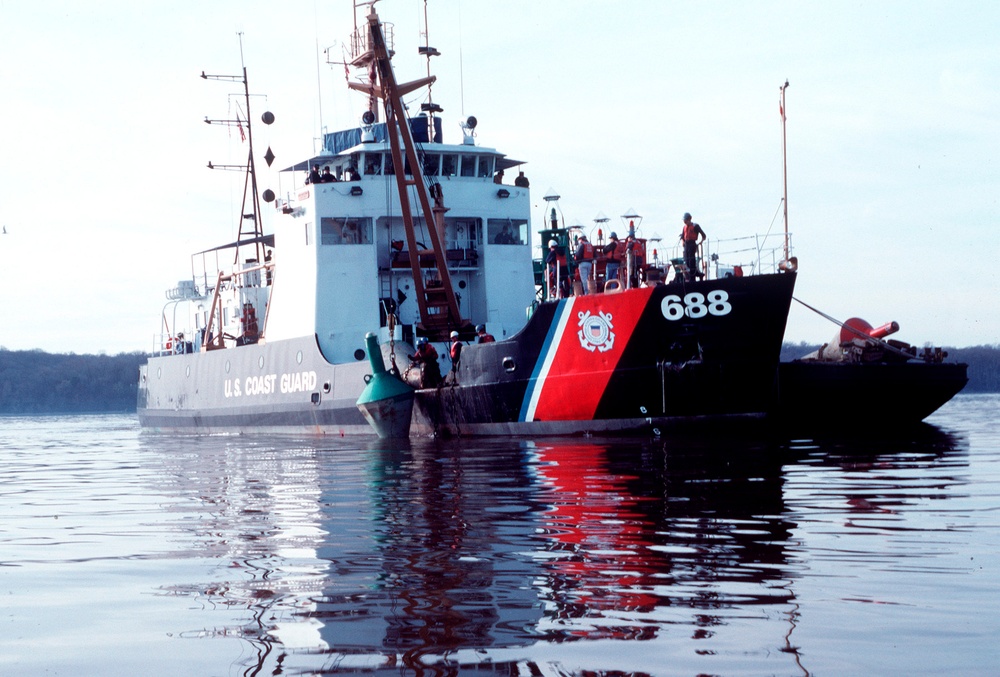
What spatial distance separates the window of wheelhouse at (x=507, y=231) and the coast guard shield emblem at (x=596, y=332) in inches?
249

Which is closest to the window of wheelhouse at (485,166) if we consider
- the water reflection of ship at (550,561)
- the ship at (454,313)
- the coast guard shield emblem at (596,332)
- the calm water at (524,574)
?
the ship at (454,313)

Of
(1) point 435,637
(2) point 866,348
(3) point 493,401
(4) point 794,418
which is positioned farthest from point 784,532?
(2) point 866,348

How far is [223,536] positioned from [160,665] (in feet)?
12.2

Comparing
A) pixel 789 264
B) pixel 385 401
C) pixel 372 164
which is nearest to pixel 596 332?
pixel 789 264

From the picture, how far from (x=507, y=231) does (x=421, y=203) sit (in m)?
2.69

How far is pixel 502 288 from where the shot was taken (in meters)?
23.0

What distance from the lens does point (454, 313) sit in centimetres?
2092

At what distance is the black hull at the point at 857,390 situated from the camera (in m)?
20.5

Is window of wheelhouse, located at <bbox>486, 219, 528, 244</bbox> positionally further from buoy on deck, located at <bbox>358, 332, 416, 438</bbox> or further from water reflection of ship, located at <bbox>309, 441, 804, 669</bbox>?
water reflection of ship, located at <bbox>309, 441, 804, 669</bbox>

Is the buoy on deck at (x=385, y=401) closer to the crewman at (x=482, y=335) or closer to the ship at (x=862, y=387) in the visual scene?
the crewman at (x=482, y=335)

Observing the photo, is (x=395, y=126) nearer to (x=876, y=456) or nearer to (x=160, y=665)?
(x=876, y=456)

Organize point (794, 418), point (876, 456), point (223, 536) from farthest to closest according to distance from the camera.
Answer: point (794, 418)
point (876, 456)
point (223, 536)

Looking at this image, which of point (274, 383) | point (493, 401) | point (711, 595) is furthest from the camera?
point (274, 383)

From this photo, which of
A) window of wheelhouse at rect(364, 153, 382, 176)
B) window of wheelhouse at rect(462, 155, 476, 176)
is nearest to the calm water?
window of wheelhouse at rect(364, 153, 382, 176)
